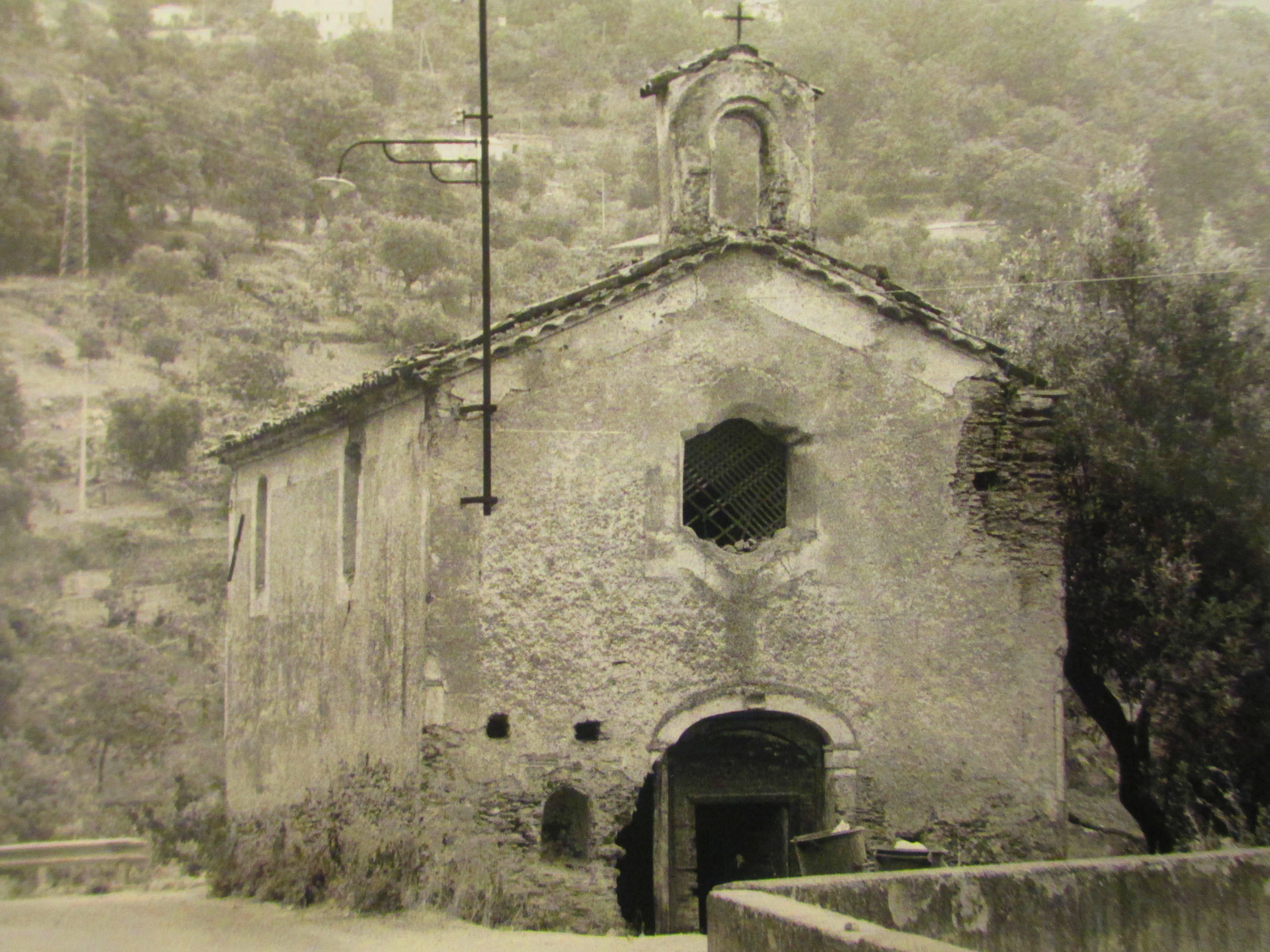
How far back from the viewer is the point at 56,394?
147 ft

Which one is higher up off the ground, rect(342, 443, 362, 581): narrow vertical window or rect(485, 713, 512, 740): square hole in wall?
rect(342, 443, 362, 581): narrow vertical window

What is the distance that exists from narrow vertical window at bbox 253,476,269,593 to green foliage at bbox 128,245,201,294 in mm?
31612

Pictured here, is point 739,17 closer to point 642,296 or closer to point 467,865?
point 642,296

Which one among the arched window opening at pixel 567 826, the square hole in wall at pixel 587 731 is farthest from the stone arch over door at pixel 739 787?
the arched window opening at pixel 567 826

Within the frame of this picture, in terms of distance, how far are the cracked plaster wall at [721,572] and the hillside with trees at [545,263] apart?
2086mm

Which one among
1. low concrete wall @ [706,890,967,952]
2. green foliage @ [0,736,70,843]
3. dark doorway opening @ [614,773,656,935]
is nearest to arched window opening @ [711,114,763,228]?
green foliage @ [0,736,70,843]

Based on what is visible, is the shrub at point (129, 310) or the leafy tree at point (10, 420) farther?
the shrub at point (129, 310)

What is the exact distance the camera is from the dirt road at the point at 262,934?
1111 cm

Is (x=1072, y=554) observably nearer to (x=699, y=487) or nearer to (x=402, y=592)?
(x=699, y=487)

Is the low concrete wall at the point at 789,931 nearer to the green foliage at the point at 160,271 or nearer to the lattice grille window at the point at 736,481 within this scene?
the lattice grille window at the point at 736,481

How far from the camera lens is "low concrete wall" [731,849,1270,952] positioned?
26.6 feet

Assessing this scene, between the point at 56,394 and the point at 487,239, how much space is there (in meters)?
36.5

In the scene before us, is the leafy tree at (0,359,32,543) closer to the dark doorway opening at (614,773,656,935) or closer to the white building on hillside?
the white building on hillside

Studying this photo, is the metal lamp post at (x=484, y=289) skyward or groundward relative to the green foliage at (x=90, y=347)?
groundward
